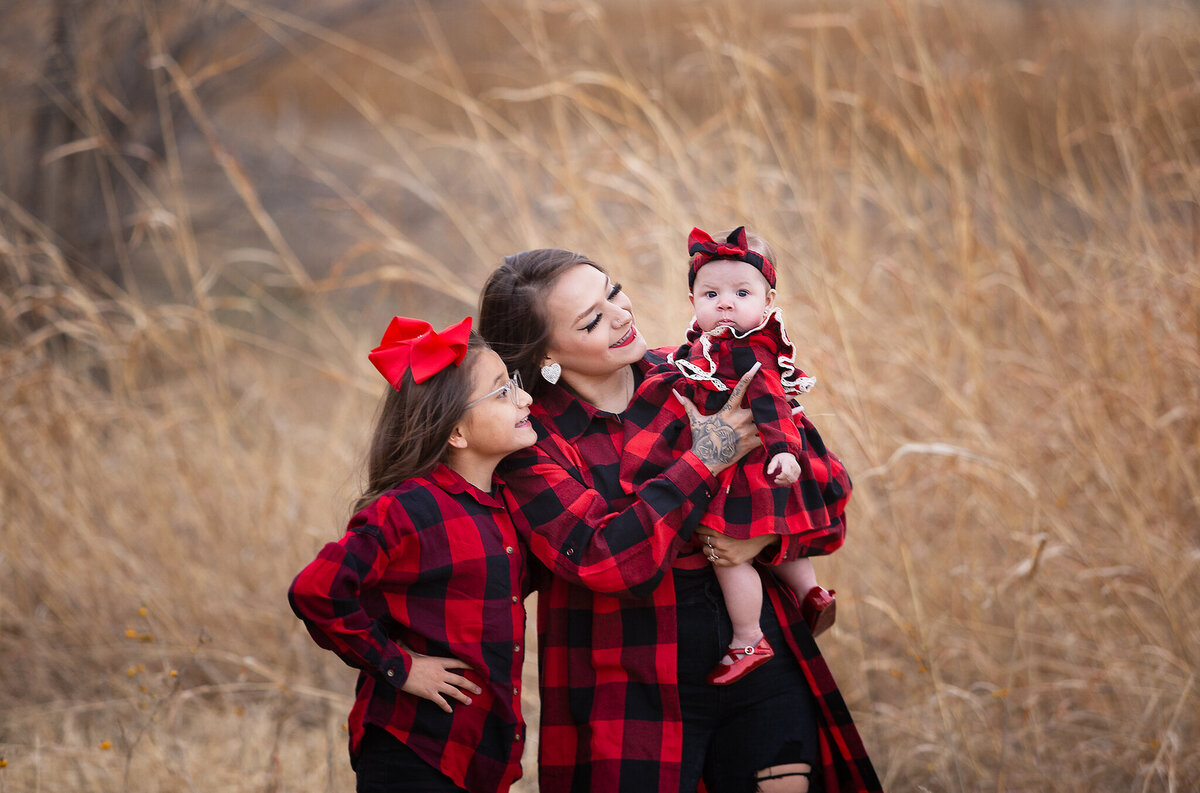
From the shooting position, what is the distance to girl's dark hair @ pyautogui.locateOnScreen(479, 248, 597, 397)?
6.55ft

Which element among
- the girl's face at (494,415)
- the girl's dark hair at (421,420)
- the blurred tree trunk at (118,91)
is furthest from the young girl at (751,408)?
the blurred tree trunk at (118,91)

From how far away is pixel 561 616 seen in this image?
2.07 metres

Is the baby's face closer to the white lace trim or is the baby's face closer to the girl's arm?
the white lace trim

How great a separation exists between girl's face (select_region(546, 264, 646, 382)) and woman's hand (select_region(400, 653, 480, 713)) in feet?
2.00

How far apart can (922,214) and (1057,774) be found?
1657 mm

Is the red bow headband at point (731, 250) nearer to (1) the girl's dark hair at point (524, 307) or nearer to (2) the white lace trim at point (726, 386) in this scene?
(2) the white lace trim at point (726, 386)

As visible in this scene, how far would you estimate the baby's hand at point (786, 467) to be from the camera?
5.88 ft

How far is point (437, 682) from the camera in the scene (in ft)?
6.14

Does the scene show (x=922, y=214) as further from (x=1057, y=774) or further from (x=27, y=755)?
(x=27, y=755)

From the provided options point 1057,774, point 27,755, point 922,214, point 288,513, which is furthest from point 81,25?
point 1057,774

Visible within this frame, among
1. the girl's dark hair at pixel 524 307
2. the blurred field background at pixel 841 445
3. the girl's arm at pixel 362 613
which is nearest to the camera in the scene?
the girl's arm at pixel 362 613

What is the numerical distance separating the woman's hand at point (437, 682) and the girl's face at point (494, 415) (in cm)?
39

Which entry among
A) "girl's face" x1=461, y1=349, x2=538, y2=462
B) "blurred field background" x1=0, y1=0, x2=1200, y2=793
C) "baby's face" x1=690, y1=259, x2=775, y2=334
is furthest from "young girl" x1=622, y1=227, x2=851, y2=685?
"blurred field background" x1=0, y1=0, x2=1200, y2=793

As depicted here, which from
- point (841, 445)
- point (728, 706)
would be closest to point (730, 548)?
point (728, 706)
